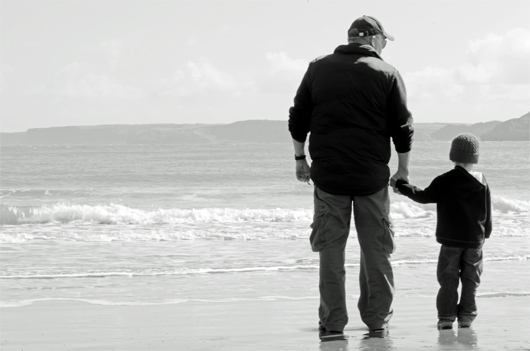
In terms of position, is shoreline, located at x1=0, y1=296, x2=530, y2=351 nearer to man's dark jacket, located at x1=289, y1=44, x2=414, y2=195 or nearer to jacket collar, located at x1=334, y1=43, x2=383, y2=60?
man's dark jacket, located at x1=289, y1=44, x2=414, y2=195

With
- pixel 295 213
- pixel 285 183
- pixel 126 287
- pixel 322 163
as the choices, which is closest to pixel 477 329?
pixel 322 163

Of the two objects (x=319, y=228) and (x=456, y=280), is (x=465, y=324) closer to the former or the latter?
(x=456, y=280)

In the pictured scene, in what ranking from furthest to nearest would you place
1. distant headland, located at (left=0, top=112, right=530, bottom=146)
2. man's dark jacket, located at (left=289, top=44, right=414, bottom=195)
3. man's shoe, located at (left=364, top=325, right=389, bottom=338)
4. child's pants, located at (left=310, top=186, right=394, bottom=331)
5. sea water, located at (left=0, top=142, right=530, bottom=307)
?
distant headland, located at (left=0, top=112, right=530, bottom=146)
sea water, located at (left=0, top=142, right=530, bottom=307)
man's shoe, located at (left=364, top=325, right=389, bottom=338)
child's pants, located at (left=310, top=186, right=394, bottom=331)
man's dark jacket, located at (left=289, top=44, right=414, bottom=195)

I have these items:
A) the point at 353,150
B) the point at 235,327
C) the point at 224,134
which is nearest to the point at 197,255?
the point at 235,327

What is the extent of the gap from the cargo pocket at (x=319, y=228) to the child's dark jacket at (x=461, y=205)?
71cm

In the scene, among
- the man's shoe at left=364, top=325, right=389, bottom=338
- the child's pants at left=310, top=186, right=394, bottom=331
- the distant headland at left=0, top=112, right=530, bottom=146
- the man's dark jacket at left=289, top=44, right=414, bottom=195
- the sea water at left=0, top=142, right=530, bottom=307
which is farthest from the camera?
the distant headland at left=0, top=112, right=530, bottom=146

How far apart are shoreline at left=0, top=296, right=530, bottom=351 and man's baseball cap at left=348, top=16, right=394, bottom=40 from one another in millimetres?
1531

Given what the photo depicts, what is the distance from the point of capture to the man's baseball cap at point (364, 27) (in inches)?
148

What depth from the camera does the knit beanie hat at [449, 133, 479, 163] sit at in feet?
Result: 13.7

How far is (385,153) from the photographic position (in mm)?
3697

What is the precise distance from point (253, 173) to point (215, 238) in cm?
2744

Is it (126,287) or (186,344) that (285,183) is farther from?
(186,344)

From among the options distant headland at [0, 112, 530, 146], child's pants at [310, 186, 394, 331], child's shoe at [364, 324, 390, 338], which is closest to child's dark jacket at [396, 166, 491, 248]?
child's pants at [310, 186, 394, 331]

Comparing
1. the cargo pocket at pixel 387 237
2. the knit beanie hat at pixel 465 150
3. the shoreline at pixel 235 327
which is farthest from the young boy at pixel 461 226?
the cargo pocket at pixel 387 237
